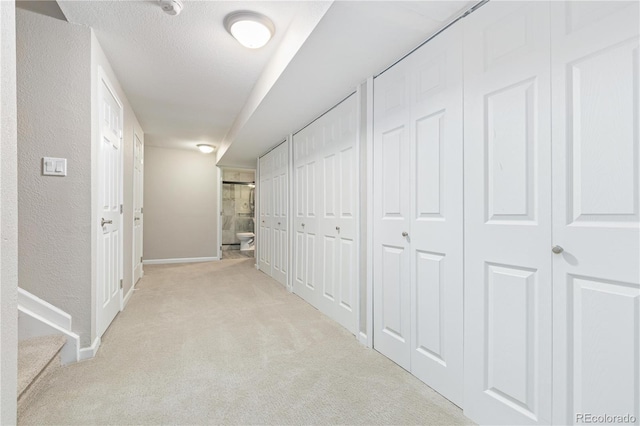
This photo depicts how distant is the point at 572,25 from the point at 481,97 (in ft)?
1.27

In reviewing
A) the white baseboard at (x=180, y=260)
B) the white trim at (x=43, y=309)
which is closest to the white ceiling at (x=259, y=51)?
the white trim at (x=43, y=309)

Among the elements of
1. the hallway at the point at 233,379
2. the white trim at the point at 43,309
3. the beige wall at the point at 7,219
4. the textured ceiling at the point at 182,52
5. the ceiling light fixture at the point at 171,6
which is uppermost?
the textured ceiling at the point at 182,52

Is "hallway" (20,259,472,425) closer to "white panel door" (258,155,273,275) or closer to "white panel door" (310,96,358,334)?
"white panel door" (310,96,358,334)

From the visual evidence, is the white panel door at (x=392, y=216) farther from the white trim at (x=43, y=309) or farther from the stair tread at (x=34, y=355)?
the white trim at (x=43, y=309)

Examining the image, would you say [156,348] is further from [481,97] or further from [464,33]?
[464,33]

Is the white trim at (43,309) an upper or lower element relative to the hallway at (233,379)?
upper

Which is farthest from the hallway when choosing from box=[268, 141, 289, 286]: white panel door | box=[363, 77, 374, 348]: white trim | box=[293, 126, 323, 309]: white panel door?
box=[268, 141, 289, 286]: white panel door

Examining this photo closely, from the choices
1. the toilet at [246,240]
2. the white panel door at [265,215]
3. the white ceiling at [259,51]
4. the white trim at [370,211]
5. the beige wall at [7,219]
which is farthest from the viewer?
the toilet at [246,240]

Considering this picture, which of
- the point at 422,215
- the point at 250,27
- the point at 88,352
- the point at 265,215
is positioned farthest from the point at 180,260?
the point at 422,215

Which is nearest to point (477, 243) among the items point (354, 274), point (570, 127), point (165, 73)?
point (570, 127)

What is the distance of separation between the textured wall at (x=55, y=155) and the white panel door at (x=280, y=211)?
91.8 inches

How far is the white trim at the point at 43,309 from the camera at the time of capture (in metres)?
1.93

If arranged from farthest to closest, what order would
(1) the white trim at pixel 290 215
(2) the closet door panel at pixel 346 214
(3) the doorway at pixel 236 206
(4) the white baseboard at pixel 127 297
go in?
(3) the doorway at pixel 236 206
(1) the white trim at pixel 290 215
(4) the white baseboard at pixel 127 297
(2) the closet door panel at pixel 346 214

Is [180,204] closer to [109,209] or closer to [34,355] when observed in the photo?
[109,209]
